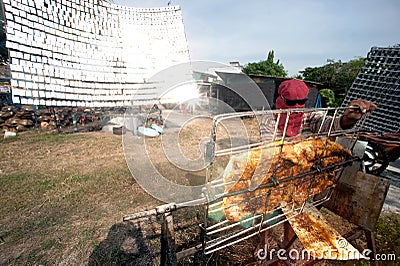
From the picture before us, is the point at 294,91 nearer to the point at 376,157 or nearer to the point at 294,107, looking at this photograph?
the point at 294,107

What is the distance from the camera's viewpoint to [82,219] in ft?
13.3

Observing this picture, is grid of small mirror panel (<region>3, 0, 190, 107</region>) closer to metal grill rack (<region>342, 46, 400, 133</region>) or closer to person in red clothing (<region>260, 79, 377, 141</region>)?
person in red clothing (<region>260, 79, 377, 141</region>)

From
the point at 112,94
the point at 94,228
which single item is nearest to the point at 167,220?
the point at 94,228

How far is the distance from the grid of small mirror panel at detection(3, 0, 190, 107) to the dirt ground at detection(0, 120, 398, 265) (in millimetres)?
2485

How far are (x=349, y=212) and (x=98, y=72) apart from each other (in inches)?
287

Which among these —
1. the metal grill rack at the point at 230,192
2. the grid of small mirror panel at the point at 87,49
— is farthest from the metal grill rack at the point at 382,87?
the grid of small mirror panel at the point at 87,49

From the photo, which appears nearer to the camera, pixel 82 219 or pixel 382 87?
pixel 82 219

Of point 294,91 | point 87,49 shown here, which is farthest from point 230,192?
point 87,49

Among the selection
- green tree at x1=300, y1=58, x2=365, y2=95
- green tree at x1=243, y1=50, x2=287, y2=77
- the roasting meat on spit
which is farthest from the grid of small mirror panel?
green tree at x1=243, y1=50, x2=287, y2=77

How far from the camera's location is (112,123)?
1261 cm

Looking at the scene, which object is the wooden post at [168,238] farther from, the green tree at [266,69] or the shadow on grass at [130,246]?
the green tree at [266,69]

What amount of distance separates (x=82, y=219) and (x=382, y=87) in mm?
10578

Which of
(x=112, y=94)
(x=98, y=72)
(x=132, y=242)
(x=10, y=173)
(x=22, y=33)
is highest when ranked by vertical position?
(x=22, y=33)

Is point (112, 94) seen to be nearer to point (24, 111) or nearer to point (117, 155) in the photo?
point (117, 155)
